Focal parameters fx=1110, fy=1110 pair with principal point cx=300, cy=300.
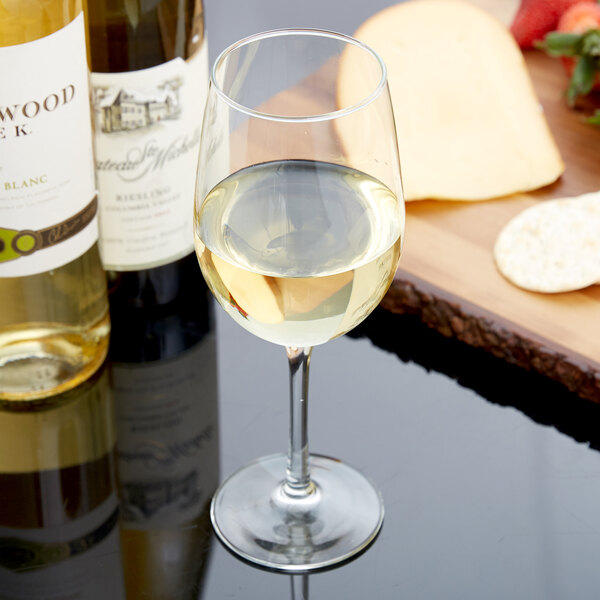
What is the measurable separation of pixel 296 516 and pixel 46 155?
13.2 inches

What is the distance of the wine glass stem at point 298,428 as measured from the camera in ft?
2.67

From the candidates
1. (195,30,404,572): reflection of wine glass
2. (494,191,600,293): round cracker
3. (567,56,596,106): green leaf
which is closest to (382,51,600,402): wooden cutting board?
(494,191,600,293): round cracker

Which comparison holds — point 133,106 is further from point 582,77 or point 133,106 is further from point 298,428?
point 582,77

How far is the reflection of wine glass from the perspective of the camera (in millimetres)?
692

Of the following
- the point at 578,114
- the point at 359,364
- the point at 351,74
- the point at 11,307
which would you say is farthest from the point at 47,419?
the point at 578,114

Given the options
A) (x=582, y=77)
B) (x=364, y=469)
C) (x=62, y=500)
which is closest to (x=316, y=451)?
(x=364, y=469)

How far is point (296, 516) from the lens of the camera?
34.1 inches

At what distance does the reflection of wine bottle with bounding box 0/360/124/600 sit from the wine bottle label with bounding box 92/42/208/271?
0.12 metres

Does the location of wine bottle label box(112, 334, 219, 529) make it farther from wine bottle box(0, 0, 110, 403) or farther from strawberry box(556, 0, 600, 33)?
strawberry box(556, 0, 600, 33)

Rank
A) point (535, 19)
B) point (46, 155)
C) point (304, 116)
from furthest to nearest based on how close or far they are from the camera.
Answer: point (535, 19) → point (46, 155) → point (304, 116)

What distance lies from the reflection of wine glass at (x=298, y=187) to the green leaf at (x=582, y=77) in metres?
0.58

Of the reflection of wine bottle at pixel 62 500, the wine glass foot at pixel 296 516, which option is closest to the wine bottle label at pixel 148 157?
the reflection of wine bottle at pixel 62 500

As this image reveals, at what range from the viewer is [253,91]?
74 centimetres

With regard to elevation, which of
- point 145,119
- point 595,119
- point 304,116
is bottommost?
point 595,119
